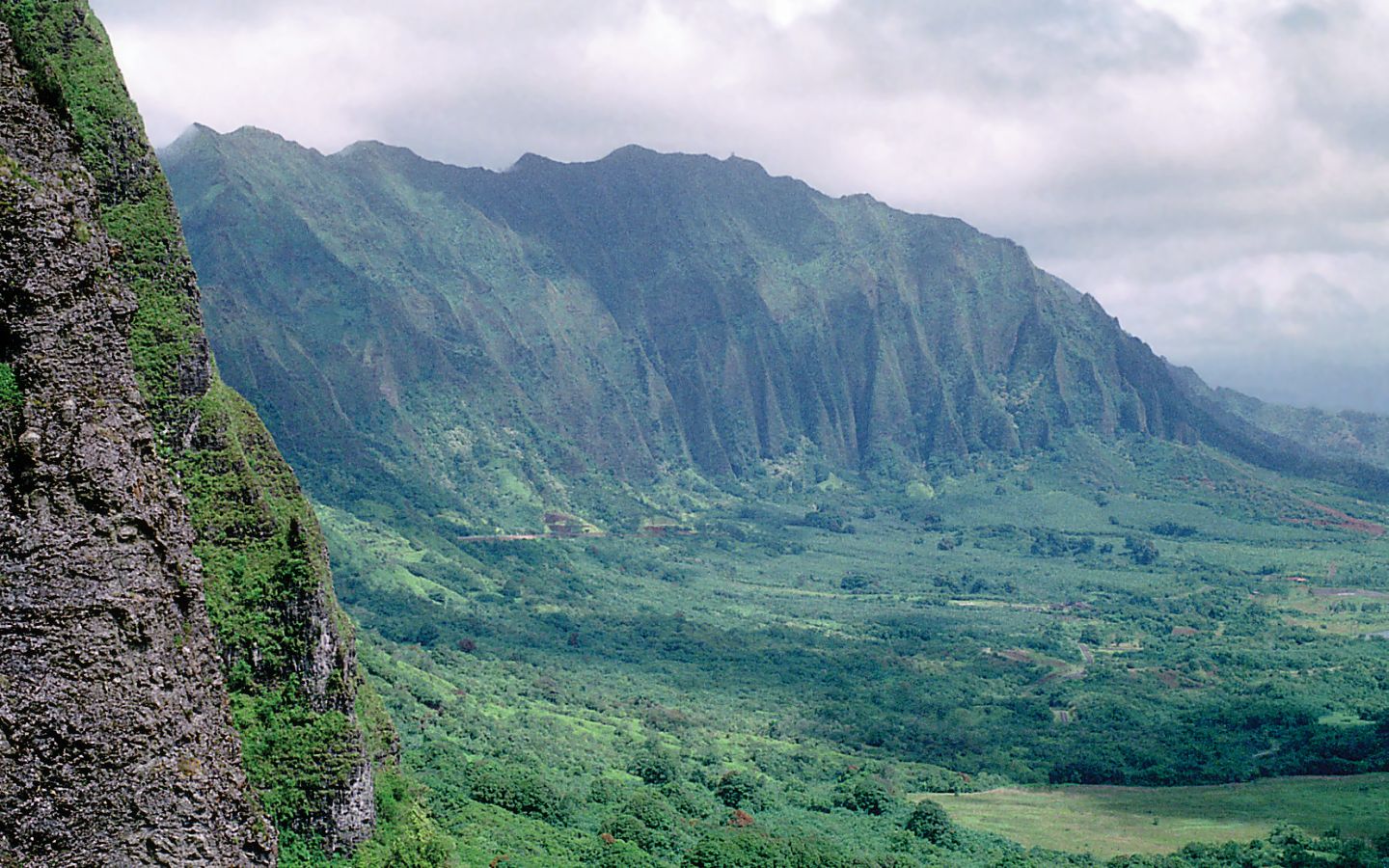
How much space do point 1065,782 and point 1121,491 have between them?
120184mm

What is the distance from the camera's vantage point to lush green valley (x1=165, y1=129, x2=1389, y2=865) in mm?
56656

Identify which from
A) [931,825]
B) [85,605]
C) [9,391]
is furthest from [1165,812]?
[9,391]

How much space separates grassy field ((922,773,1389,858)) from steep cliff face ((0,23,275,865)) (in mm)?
50670

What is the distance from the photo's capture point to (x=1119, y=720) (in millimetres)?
79500

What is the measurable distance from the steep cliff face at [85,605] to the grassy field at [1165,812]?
1995 inches

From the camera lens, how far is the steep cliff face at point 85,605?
428 inches

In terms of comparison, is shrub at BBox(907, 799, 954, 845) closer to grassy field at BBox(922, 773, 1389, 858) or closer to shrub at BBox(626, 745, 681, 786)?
grassy field at BBox(922, 773, 1389, 858)

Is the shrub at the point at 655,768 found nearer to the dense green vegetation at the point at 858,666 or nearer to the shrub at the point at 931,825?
the dense green vegetation at the point at 858,666

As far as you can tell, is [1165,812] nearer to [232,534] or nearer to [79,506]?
[232,534]

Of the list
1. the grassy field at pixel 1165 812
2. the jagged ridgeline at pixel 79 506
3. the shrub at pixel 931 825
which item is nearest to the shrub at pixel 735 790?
the shrub at pixel 931 825

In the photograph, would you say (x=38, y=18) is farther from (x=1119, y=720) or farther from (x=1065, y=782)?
(x=1119, y=720)

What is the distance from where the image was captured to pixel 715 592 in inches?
5005

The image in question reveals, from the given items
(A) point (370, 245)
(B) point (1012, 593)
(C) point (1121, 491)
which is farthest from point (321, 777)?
(C) point (1121, 491)

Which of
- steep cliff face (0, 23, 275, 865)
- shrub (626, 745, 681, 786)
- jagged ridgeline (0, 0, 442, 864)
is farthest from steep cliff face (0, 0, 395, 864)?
shrub (626, 745, 681, 786)
